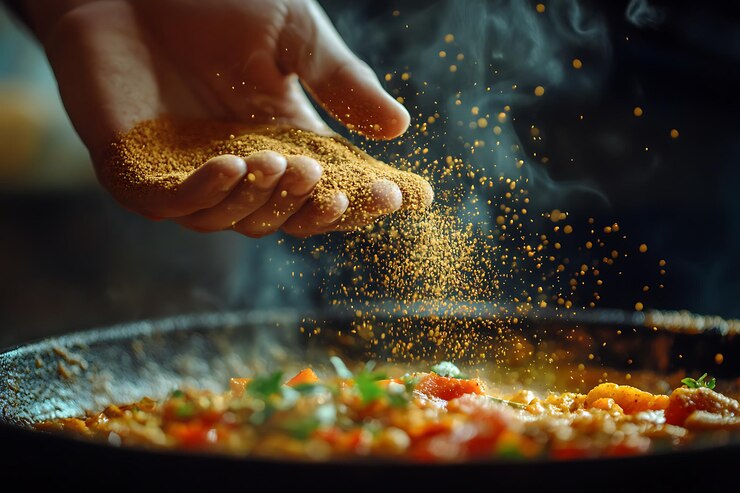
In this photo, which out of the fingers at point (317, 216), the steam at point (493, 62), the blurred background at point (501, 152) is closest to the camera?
the fingers at point (317, 216)

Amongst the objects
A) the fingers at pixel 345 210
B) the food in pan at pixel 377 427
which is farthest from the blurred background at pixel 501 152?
the food in pan at pixel 377 427

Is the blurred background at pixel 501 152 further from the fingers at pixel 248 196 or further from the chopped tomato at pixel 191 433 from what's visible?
the chopped tomato at pixel 191 433

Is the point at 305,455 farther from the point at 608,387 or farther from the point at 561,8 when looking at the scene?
the point at 561,8

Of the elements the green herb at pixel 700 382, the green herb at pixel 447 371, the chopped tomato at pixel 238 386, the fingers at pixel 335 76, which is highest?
the fingers at pixel 335 76

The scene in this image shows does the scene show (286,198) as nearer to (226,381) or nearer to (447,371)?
(447,371)

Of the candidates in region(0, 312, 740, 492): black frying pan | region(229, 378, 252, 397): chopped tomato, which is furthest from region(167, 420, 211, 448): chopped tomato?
region(229, 378, 252, 397): chopped tomato

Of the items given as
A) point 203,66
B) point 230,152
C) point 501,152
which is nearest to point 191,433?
point 230,152

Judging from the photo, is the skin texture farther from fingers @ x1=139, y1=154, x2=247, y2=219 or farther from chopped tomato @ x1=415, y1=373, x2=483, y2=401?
chopped tomato @ x1=415, y1=373, x2=483, y2=401
